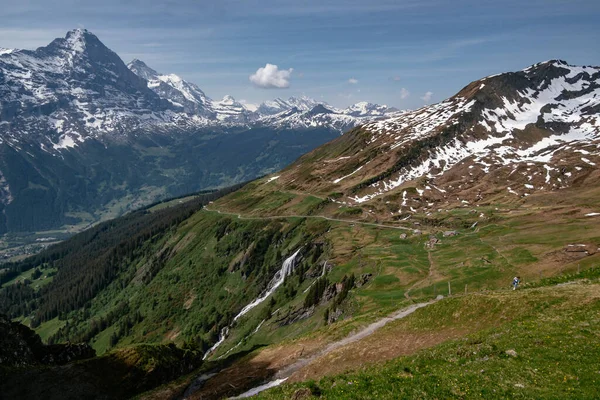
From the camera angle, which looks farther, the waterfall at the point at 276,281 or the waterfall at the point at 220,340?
the waterfall at the point at 276,281

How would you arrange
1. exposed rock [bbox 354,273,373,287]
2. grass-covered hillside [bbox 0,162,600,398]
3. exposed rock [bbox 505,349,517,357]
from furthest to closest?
exposed rock [bbox 354,273,373,287] → grass-covered hillside [bbox 0,162,600,398] → exposed rock [bbox 505,349,517,357]

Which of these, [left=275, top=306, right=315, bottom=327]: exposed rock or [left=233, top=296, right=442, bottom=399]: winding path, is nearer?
[left=233, top=296, right=442, bottom=399]: winding path

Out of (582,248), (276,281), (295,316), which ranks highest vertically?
(582,248)

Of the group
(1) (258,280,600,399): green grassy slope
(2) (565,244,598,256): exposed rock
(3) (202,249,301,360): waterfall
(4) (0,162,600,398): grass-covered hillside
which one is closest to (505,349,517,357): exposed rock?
(1) (258,280,600,399): green grassy slope

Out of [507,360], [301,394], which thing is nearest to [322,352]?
[301,394]

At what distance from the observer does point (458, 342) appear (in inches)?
1441

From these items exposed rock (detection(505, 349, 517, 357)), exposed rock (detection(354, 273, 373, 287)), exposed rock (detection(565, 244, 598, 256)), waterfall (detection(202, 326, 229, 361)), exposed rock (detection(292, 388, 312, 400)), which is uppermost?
exposed rock (detection(505, 349, 517, 357))

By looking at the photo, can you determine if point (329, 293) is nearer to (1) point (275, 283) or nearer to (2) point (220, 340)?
(1) point (275, 283)

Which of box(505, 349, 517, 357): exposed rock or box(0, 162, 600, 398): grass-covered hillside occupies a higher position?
box(505, 349, 517, 357): exposed rock

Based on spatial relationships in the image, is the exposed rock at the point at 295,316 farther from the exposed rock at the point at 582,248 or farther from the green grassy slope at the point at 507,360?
the green grassy slope at the point at 507,360

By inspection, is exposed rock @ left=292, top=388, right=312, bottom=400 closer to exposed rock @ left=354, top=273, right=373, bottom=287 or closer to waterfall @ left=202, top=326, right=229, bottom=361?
exposed rock @ left=354, top=273, right=373, bottom=287

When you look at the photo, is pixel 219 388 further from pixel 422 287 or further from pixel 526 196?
pixel 526 196

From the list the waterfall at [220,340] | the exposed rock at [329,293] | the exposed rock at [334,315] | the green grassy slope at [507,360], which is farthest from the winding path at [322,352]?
the waterfall at [220,340]

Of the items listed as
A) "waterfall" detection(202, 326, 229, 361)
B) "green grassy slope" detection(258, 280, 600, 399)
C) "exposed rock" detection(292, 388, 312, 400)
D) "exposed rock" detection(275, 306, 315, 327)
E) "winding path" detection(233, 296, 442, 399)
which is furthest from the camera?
"waterfall" detection(202, 326, 229, 361)
